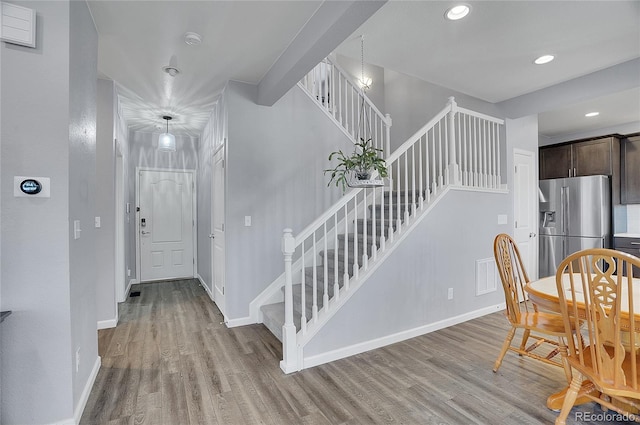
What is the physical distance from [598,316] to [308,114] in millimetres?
3245

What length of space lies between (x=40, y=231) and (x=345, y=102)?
3500 millimetres

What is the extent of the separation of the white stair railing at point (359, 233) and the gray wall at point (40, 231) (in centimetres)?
137

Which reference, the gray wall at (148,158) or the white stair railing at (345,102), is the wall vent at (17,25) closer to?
the white stair railing at (345,102)

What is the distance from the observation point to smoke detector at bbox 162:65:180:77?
2957mm

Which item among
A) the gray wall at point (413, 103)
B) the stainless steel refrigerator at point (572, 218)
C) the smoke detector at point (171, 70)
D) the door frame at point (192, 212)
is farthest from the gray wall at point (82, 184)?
the stainless steel refrigerator at point (572, 218)

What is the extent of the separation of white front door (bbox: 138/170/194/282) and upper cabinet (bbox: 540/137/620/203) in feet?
21.5

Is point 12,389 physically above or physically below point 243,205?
below

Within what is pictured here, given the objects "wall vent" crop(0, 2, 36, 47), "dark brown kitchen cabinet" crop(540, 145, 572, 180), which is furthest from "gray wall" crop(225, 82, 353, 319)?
"dark brown kitchen cabinet" crop(540, 145, 572, 180)

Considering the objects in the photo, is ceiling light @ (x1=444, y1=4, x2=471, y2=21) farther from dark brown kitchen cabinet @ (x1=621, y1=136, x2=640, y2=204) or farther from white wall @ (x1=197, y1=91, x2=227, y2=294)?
dark brown kitchen cabinet @ (x1=621, y1=136, x2=640, y2=204)

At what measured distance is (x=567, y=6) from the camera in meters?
2.29

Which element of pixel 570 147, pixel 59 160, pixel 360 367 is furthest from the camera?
pixel 570 147

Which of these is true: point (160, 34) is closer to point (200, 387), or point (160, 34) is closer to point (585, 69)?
point (200, 387)

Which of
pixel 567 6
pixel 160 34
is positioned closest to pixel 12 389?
pixel 160 34

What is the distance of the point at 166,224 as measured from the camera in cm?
571
